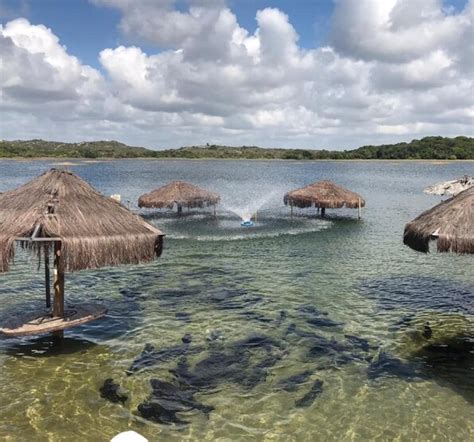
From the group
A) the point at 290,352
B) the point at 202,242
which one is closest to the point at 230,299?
the point at 290,352

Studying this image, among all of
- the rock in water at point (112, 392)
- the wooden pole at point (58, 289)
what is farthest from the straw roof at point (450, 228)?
the wooden pole at point (58, 289)

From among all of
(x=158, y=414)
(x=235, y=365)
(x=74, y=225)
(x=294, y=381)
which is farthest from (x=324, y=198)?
(x=158, y=414)

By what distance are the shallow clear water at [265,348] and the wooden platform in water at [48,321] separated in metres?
0.77

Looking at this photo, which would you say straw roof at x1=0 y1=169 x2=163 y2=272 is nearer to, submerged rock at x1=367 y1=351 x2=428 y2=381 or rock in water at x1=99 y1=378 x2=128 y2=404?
rock in water at x1=99 y1=378 x2=128 y2=404

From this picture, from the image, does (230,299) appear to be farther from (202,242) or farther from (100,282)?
(202,242)

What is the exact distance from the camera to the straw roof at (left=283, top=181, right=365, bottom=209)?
28859 mm

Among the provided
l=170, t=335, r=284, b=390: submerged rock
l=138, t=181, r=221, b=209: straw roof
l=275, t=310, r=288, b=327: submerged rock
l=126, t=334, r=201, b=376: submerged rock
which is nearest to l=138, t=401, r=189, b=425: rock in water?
l=170, t=335, r=284, b=390: submerged rock

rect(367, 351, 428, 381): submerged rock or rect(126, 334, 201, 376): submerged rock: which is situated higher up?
rect(367, 351, 428, 381): submerged rock

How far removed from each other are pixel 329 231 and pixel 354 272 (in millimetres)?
8615

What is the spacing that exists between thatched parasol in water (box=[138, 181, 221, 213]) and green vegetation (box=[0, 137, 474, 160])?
108 metres

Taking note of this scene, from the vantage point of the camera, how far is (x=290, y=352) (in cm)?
1015

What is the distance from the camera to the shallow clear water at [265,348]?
7684 millimetres

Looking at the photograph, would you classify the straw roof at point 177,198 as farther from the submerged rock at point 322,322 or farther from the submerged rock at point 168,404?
the submerged rock at point 168,404

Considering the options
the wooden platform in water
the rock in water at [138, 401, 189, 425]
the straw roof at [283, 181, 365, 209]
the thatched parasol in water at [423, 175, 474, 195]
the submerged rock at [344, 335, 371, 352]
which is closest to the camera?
the rock in water at [138, 401, 189, 425]
